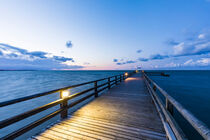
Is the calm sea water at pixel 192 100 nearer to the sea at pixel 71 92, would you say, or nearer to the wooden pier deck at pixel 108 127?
the sea at pixel 71 92

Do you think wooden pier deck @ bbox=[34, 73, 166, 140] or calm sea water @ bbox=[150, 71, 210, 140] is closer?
wooden pier deck @ bbox=[34, 73, 166, 140]

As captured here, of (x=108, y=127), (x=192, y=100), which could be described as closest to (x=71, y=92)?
(x=108, y=127)

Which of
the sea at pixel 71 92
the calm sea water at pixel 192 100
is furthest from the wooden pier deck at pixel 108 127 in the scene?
the calm sea water at pixel 192 100

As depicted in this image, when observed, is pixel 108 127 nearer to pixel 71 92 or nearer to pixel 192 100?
pixel 71 92

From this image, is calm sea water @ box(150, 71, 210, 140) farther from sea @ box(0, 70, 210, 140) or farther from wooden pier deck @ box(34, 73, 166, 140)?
wooden pier deck @ box(34, 73, 166, 140)

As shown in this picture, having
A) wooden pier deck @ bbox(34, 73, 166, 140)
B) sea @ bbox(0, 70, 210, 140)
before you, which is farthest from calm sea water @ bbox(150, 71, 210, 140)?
wooden pier deck @ bbox(34, 73, 166, 140)

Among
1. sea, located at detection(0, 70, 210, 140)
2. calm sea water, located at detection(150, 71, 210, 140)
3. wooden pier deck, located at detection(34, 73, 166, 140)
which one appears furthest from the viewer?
sea, located at detection(0, 70, 210, 140)

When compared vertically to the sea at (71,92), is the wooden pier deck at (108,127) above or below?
above

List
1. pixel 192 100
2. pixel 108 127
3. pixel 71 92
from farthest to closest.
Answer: pixel 71 92, pixel 192 100, pixel 108 127

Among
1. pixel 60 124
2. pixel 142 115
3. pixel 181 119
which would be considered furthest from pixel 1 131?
pixel 181 119

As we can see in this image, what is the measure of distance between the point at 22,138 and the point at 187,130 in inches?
386

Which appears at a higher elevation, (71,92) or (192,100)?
(71,92)

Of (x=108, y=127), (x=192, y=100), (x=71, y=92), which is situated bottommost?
(x=192, y=100)

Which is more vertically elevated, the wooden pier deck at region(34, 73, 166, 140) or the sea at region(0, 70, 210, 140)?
the wooden pier deck at region(34, 73, 166, 140)
